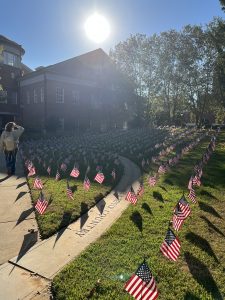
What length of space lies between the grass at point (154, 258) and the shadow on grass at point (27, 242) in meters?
1.04

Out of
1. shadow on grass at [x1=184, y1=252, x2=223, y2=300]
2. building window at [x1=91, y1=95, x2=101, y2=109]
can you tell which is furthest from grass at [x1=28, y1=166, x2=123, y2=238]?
building window at [x1=91, y1=95, x2=101, y2=109]

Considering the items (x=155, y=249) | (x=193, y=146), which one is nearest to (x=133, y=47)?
(x=193, y=146)

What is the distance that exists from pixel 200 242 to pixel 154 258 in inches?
51.5

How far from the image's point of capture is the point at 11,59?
4162 cm

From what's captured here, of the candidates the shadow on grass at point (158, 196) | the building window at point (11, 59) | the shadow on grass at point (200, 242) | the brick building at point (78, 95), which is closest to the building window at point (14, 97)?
the brick building at point (78, 95)

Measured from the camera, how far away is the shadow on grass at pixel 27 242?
19.7 ft

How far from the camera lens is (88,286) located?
498 centimetres

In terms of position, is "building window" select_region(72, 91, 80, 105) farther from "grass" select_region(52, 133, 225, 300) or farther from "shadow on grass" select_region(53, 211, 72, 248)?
"shadow on grass" select_region(53, 211, 72, 248)

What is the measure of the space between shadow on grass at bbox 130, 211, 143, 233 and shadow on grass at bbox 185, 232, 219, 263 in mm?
1100

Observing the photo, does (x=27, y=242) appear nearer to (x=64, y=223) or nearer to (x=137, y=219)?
(x=64, y=223)

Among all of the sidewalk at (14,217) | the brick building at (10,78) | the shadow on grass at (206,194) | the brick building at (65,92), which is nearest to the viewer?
the sidewalk at (14,217)

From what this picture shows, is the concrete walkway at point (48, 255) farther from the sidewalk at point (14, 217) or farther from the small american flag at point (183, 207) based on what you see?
the small american flag at point (183, 207)

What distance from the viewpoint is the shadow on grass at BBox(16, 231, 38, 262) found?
19.7ft

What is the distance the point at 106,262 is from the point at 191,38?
1869 inches
